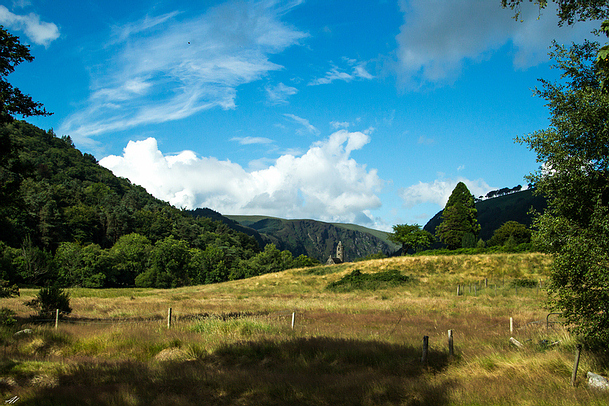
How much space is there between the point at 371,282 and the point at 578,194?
38513 millimetres

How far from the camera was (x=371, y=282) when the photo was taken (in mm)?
46500

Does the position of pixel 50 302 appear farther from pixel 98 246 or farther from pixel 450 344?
pixel 98 246

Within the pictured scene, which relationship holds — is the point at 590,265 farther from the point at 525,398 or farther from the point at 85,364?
the point at 85,364

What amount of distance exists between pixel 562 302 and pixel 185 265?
343 feet

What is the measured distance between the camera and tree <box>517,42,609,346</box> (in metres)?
8.67

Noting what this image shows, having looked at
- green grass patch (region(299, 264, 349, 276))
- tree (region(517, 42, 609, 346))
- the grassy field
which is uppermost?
tree (region(517, 42, 609, 346))

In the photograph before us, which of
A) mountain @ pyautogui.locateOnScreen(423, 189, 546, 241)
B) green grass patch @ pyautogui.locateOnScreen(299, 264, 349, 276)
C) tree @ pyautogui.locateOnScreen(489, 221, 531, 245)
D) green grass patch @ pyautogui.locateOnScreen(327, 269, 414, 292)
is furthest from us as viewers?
mountain @ pyautogui.locateOnScreen(423, 189, 546, 241)

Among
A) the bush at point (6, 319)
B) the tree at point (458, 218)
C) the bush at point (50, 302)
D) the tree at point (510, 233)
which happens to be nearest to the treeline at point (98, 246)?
the bush at point (50, 302)

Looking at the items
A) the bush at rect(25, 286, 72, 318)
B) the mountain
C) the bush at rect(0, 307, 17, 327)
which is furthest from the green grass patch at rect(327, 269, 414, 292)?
the mountain

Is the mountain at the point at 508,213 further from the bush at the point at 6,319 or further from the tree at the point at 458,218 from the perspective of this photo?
the bush at the point at 6,319

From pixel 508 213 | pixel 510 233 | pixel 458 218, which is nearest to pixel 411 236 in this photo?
pixel 458 218

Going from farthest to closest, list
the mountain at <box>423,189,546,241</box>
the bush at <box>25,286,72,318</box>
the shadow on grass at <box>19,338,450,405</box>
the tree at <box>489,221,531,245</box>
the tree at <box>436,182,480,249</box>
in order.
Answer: the mountain at <box>423,189,546,241</box> → the tree at <box>489,221,531,245</box> → the tree at <box>436,182,480,249</box> → the bush at <box>25,286,72,318</box> → the shadow on grass at <box>19,338,450,405</box>

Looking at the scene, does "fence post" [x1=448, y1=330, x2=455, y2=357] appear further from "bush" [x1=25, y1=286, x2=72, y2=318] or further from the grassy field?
"bush" [x1=25, y1=286, x2=72, y2=318]

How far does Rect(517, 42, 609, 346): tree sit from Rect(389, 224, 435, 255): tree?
75.6 meters
